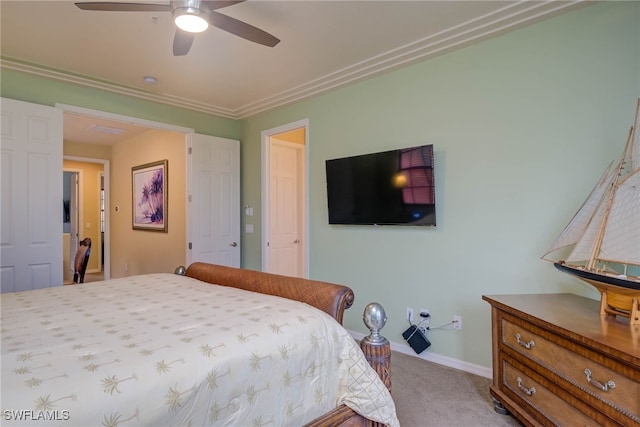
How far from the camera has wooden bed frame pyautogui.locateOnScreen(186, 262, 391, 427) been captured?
4.76 feet

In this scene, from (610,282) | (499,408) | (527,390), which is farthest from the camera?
(499,408)

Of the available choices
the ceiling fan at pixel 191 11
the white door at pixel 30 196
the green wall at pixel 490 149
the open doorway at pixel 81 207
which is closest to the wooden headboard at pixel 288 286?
the green wall at pixel 490 149

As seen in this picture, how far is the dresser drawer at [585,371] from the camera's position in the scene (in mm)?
1251

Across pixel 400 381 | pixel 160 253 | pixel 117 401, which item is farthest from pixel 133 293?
pixel 160 253

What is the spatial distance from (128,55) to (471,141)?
2.96 metres

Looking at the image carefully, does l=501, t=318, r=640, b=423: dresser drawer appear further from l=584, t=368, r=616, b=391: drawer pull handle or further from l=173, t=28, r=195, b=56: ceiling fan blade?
l=173, t=28, r=195, b=56: ceiling fan blade

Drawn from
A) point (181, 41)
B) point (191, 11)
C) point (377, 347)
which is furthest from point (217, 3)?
point (377, 347)

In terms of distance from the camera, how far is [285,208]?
486 centimetres

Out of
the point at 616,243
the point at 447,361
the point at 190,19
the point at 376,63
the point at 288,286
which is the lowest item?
the point at 447,361

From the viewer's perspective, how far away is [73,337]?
4.00ft

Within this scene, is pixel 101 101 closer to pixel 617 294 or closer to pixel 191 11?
pixel 191 11

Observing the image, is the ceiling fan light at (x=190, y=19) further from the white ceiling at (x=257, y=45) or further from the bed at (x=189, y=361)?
the bed at (x=189, y=361)

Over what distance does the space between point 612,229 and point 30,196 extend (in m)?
4.18

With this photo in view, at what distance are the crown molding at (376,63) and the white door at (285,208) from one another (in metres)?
0.75
